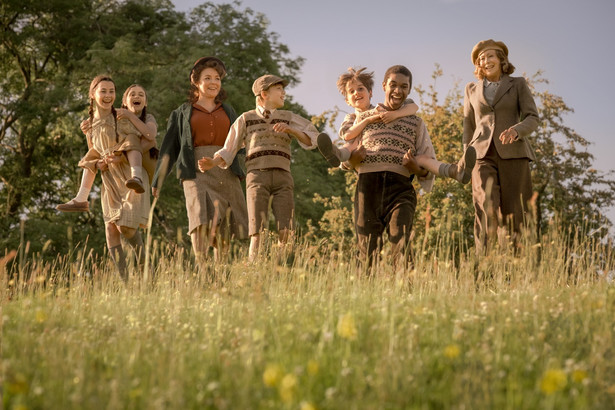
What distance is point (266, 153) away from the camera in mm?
7316

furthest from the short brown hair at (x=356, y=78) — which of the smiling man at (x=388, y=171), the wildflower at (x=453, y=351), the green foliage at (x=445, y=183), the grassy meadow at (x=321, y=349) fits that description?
the green foliage at (x=445, y=183)

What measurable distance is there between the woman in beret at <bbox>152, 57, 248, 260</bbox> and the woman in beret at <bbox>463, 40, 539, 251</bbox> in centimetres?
227

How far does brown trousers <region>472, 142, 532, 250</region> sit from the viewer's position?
23.5 ft

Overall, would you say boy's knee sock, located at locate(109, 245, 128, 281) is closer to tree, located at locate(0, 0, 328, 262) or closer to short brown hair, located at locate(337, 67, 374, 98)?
short brown hair, located at locate(337, 67, 374, 98)

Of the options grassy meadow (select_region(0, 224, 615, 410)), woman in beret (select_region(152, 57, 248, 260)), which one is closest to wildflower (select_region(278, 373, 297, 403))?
grassy meadow (select_region(0, 224, 615, 410))

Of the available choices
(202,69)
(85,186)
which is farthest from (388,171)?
(85,186)

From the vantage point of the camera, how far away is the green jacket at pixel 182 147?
752 centimetres

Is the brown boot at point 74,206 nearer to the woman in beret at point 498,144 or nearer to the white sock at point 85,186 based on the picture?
the white sock at point 85,186

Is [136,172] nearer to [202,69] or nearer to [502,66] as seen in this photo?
[202,69]

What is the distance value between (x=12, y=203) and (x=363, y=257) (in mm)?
18342

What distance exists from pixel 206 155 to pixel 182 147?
244 mm

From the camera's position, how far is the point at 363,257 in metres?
6.82

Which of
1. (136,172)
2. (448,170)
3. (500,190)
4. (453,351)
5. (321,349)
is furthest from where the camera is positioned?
(136,172)

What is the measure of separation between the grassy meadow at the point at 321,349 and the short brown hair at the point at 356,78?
2.03 metres
